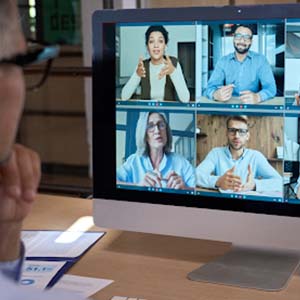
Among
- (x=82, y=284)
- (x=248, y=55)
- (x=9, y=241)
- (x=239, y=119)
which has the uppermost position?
(x=248, y=55)

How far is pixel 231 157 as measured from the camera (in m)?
1.17

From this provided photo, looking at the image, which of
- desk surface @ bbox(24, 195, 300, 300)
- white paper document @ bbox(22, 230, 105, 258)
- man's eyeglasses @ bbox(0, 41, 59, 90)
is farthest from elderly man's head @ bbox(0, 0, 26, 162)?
white paper document @ bbox(22, 230, 105, 258)

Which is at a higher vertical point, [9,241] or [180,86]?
[180,86]

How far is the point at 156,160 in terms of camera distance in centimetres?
122

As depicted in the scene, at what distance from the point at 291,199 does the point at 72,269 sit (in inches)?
16.1

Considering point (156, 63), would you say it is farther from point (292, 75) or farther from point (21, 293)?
point (21, 293)

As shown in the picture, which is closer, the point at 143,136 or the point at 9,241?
the point at 9,241

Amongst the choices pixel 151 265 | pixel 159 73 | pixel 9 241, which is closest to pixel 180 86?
pixel 159 73

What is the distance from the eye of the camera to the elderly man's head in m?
0.57

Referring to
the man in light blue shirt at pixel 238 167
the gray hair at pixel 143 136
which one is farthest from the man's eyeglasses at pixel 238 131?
the gray hair at pixel 143 136

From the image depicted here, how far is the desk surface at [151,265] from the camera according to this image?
3.65 ft

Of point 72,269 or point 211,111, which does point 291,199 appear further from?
point 72,269

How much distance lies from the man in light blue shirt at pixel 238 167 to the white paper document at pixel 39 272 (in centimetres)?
32

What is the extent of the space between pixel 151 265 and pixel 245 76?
0.38 m
